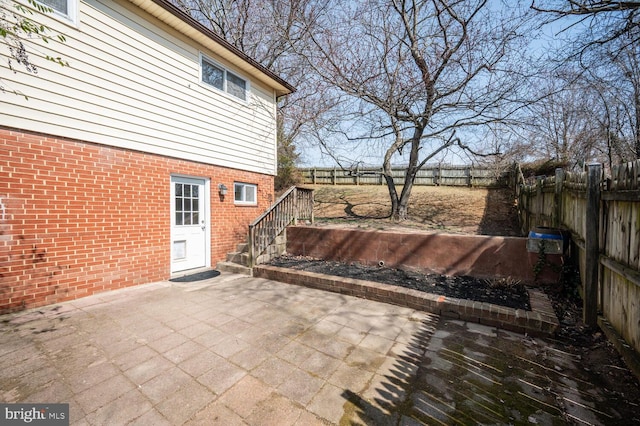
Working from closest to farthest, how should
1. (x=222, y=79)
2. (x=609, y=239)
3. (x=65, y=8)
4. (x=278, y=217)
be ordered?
(x=609, y=239), (x=65, y=8), (x=222, y=79), (x=278, y=217)

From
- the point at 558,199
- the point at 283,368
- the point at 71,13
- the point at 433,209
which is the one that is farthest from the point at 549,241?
the point at 71,13

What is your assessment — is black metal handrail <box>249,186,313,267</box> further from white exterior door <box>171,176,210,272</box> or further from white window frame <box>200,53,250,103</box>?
white window frame <box>200,53,250,103</box>

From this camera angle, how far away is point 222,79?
21.0 ft

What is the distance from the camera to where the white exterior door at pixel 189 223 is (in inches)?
214

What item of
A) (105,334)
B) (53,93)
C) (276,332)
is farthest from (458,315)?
(53,93)

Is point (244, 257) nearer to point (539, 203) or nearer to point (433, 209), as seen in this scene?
point (539, 203)

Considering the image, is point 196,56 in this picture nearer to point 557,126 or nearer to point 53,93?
point 53,93

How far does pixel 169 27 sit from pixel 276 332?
611 cm

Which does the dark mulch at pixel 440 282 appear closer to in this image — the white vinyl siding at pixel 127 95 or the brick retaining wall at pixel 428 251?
the brick retaining wall at pixel 428 251

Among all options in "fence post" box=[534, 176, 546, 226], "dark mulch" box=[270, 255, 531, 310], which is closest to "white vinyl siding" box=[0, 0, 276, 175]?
"dark mulch" box=[270, 255, 531, 310]

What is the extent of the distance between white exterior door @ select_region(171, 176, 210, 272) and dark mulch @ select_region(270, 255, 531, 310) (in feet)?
5.57

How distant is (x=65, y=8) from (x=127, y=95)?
1.26 meters

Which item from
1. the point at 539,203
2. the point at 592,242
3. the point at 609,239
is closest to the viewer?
the point at 609,239

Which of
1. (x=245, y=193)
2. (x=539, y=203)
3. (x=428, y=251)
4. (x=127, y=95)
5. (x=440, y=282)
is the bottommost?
(x=440, y=282)
